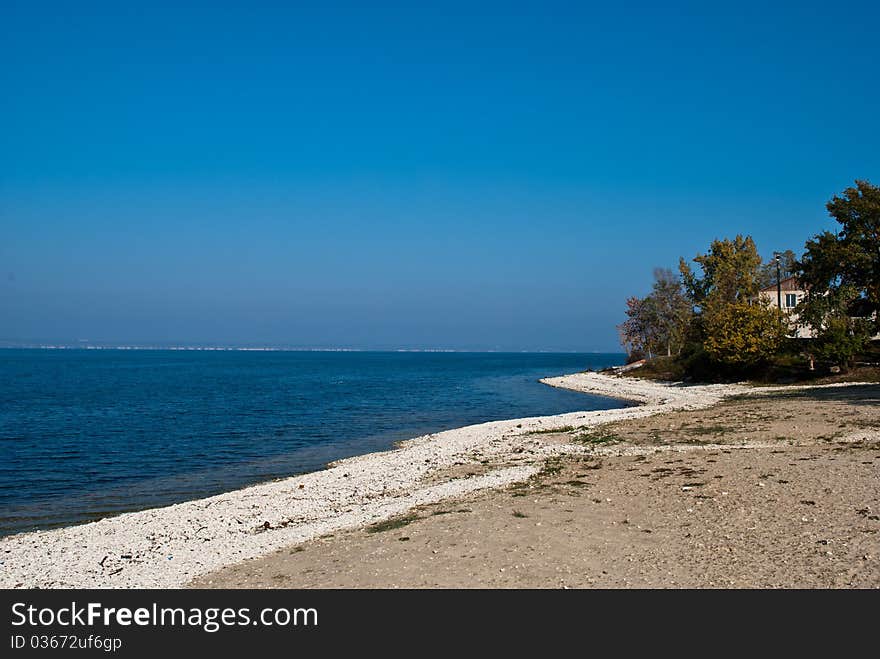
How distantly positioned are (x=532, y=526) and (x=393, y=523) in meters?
2.84

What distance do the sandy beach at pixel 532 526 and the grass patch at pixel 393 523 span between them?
0.06 meters

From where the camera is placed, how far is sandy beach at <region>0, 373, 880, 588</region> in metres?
9.77

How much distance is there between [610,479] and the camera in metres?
16.6

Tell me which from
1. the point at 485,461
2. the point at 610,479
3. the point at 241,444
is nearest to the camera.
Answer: the point at 610,479

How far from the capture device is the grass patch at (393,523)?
1296cm

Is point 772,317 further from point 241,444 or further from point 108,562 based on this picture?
point 108,562

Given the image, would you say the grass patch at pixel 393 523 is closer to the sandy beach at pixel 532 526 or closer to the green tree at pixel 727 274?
the sandy beach at pixel 532 526

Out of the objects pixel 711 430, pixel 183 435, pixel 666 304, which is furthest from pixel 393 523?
pixel 666 304

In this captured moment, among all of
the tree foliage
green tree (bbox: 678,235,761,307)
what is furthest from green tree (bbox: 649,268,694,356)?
green tree (bbox: 678,235,761,307)

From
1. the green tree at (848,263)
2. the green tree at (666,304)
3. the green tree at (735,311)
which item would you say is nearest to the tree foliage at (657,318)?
the green tree at (666,304)

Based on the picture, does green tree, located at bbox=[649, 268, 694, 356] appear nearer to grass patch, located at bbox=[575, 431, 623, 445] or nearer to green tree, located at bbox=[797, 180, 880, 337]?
green tree, located at bbox=[797, 180, 880, 337]
